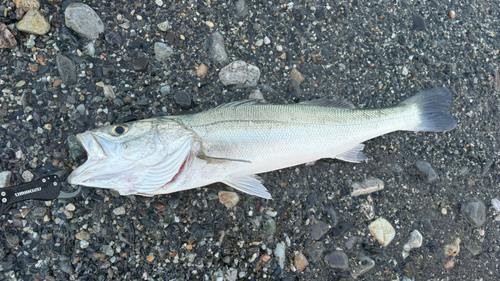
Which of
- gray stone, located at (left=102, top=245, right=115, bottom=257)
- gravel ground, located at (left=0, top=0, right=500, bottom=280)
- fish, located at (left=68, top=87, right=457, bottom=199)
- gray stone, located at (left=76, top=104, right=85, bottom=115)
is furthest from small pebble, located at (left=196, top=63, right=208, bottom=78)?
gray stone, located at (left=102, top=245, right=115, bottom=257)

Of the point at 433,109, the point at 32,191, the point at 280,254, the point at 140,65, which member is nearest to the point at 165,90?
the point at 140,65

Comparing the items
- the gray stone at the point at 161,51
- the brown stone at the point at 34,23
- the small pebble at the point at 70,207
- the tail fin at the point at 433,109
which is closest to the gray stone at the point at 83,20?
the brown stone at the point at 34,23

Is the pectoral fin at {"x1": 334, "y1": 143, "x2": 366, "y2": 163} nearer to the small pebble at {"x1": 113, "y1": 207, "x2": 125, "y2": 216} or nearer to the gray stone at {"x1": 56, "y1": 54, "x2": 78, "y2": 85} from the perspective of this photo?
the small pebble at {"x1": 113, "y1": 207, "x2": 125, "y2": 216}

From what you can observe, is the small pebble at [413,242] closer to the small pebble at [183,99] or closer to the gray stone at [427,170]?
the gray stone at [427,170]

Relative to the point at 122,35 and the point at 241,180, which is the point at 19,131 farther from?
the point at 241,180

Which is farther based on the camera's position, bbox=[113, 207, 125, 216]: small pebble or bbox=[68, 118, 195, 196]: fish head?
bbox=[113, 207, 125, 216]: small pebble
